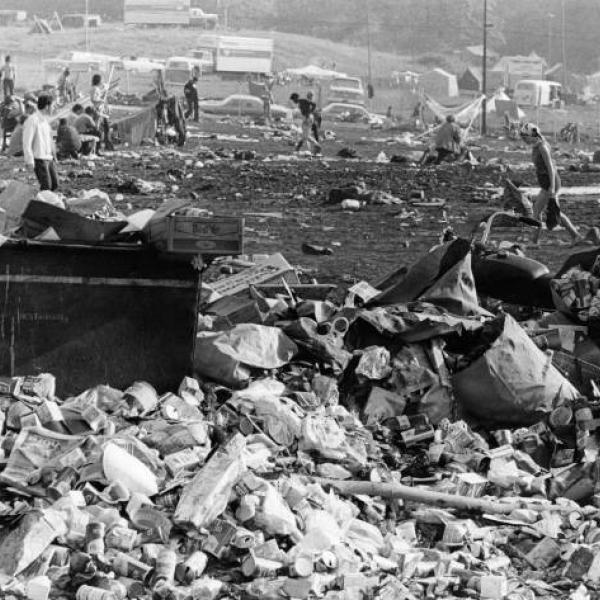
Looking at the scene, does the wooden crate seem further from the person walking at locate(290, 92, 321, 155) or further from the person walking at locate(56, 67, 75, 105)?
the person walking at locate(56, 67, 75, 105)

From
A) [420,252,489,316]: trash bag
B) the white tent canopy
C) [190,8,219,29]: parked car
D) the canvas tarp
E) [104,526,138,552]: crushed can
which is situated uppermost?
[190,8,219,29]: parked car

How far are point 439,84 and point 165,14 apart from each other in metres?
19.8

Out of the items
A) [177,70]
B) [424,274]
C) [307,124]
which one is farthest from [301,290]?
[177,70]

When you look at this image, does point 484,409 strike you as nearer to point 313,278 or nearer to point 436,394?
point 436,394

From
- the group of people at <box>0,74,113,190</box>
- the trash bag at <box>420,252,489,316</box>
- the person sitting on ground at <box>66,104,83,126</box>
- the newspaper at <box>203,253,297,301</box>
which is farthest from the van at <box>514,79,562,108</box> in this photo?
the trash bag at <box>420,252,489,316</box>

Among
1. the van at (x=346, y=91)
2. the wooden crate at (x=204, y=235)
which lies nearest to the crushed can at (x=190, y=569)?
the wooden crate at (x=204, y=235)

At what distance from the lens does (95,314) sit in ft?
21.2

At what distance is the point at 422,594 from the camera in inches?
195

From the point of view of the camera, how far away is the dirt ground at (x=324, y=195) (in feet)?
42.8

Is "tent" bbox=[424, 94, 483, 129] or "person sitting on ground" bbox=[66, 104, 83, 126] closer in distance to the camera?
"person sitting on ground" bbox=[66, 104, 83, 126]

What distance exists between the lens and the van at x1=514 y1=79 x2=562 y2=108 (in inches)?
2142

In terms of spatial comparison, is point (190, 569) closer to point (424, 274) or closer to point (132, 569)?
point (132, 569)

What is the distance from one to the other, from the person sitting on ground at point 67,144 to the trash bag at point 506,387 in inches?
604

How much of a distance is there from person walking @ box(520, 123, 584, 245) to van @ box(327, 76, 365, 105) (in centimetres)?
3234
